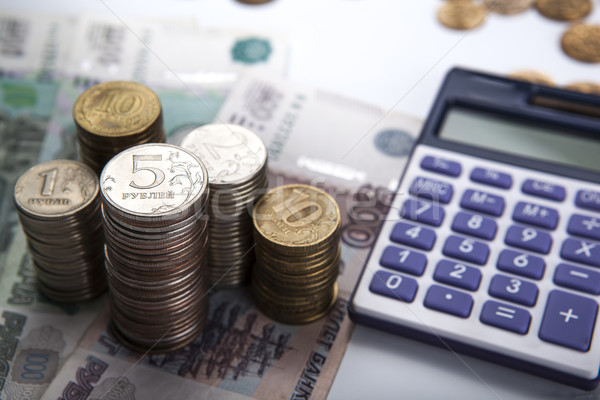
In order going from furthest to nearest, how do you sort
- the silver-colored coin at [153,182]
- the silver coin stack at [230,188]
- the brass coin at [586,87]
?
the brass coin at [586,87], the silver coin stack at [230,188], the silver-colored coin at [153,182]

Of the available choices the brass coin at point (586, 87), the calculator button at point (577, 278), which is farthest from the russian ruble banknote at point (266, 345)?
the brass coin at point (586, 87)

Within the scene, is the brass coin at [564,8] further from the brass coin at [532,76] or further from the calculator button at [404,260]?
the calculator button at [404,260]

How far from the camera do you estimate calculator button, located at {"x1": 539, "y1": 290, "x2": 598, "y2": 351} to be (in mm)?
655

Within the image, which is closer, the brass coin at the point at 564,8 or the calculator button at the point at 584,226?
the calculator button at the point at 584,226

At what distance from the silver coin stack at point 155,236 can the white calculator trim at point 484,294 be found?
169 mm

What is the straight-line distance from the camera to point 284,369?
69 cm

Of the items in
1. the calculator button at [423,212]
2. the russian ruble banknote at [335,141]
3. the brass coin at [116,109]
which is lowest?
the russian ruble banknote at [335,141]

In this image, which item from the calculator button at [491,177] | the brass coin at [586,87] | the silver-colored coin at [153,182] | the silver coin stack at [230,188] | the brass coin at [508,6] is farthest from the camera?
the brass coin at [508,6]

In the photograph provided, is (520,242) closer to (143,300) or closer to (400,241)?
(400,241)

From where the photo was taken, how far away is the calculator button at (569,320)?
0.66 m

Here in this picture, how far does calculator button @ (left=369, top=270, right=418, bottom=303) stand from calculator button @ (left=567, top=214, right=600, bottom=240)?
184 millimetres

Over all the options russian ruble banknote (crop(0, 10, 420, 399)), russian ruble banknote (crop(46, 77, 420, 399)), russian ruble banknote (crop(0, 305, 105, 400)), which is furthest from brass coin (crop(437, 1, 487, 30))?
russian ruble banknote (crop(0, 305, 105, 400))

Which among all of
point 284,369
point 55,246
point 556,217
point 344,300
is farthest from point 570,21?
point 55,246

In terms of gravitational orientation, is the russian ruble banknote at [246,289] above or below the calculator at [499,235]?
below
